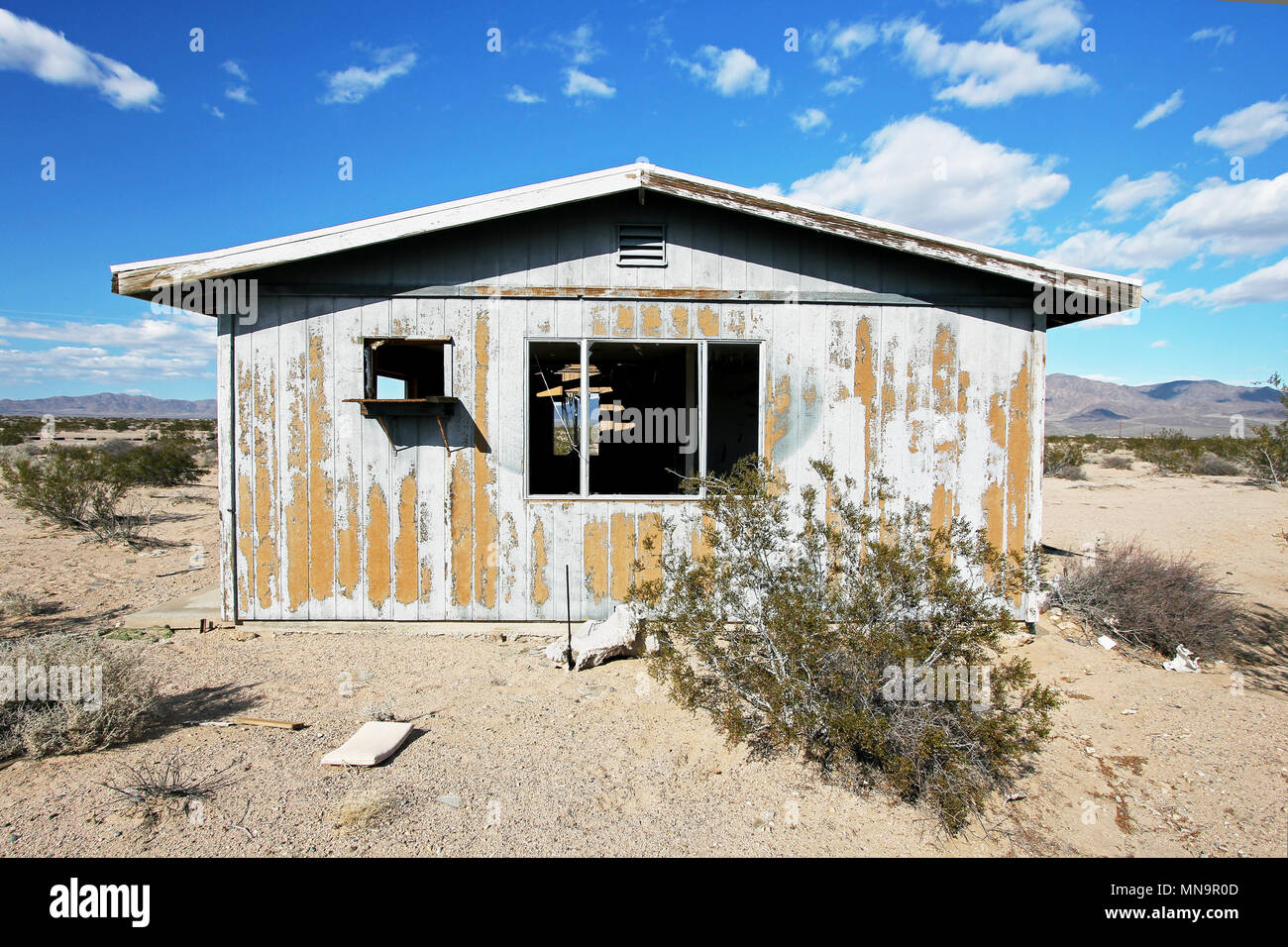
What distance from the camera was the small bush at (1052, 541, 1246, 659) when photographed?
5.39 metres

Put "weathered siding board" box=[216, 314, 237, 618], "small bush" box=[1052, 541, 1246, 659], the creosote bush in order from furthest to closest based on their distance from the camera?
"small bush" box=[1052, 541, 1246, 659]
"weathered siding board" box=[216, 314, 237, 618]
the creosote bush

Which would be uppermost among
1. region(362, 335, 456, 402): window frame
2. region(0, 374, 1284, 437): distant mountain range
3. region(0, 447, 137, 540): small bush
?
region(0, 374, 1284, 437): distant mountain range

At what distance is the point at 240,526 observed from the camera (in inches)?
211

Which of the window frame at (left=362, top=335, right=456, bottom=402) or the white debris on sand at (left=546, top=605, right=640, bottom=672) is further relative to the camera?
the window frame at (left=362, top=335, right=456, bottom=402)

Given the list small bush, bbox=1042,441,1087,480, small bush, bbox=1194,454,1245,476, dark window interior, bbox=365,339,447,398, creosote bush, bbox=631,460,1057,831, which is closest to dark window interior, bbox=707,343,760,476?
dark window interior, bbox=365,339,447,398

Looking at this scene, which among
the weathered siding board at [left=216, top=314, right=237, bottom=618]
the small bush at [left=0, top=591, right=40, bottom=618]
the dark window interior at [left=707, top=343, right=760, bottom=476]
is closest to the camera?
the weathered siding board at [left=216, top=314, right=237, bottom=618]

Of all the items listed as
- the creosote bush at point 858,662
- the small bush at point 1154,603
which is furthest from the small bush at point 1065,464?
the creosote bush at point 858,662

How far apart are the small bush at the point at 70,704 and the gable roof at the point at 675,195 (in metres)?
2.81

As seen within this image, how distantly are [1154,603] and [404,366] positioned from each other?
24.2ft

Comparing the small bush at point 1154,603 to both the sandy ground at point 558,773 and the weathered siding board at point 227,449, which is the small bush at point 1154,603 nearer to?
the sandy ground at point 558,773

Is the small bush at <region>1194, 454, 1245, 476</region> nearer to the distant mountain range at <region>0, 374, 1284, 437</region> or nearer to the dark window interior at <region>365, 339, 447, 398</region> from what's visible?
the dark window interior at <region>365, 339, 447, 398</region>

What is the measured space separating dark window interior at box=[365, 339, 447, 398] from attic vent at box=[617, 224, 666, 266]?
171 cm

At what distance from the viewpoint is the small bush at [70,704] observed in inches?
128
